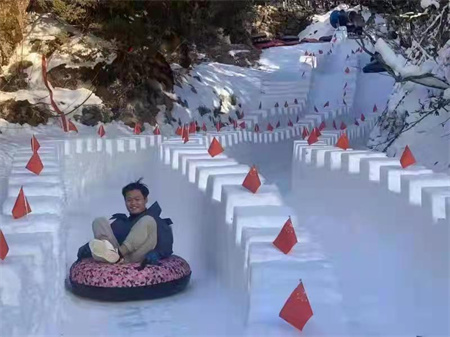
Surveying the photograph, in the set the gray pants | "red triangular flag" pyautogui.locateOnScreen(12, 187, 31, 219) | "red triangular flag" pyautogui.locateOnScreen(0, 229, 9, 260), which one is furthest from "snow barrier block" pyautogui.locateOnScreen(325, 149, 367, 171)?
"red triangular flag" pyautogui.locateOnScreen(0, 229, 9, 260)

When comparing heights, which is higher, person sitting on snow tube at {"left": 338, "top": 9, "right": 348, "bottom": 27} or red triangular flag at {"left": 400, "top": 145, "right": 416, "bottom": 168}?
person sitting on snow tube at {"left": 338, "top": 9, "right": 348, "bottom": 27}

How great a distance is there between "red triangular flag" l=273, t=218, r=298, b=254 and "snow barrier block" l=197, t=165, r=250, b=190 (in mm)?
2014

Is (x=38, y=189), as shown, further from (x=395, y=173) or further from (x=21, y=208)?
(x=395, y=173)

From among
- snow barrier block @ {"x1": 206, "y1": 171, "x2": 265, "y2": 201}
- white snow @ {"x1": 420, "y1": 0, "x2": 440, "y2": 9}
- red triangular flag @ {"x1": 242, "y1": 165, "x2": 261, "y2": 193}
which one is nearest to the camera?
red triangular flag @ {"x1": 242, "y1": 165, "x2": 261, "y2": 193}

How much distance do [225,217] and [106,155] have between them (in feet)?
15.2

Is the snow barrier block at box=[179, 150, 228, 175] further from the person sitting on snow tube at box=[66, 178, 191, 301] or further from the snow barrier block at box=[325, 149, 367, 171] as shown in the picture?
the person sitting on snow tube at box=[66, 178, 191, 301]

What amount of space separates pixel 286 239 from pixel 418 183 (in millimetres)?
1620

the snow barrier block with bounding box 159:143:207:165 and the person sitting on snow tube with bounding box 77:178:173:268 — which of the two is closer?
the person sitting on snow tube with bounding box 77:178:173:268

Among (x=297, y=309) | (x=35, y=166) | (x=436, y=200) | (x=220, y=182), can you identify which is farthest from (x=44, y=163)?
(x=297, y=309)

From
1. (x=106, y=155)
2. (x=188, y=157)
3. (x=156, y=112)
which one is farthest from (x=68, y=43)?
(x=188, y=157)

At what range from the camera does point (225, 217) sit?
602cm

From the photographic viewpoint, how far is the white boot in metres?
5.68

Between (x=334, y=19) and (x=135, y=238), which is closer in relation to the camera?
(x=135, y=238)

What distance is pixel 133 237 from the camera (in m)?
5.72
